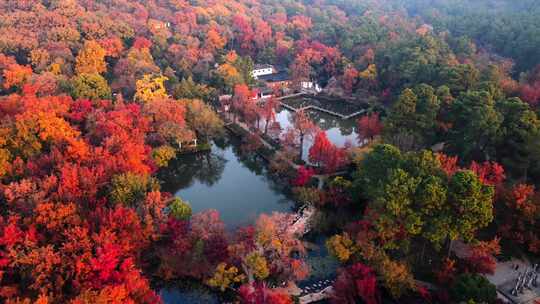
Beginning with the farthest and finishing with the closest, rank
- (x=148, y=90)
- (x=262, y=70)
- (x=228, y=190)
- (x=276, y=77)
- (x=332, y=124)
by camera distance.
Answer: (x=262, y=70), (x=276, y=77), (x=332, y=124), (x=148, y=90), (x=228, y=190)

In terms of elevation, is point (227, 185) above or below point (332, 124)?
below

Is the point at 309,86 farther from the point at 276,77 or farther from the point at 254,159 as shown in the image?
the point at 254,159

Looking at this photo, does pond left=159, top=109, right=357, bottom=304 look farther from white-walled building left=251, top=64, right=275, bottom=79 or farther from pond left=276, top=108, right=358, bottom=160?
white-walled building left=251, top=64, right=275, bottom=79

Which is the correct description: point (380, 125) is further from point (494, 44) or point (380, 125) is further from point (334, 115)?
point (494, 44)

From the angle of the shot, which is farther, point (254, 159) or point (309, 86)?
point (309, 86)

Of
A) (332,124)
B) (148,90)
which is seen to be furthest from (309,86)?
(148,90)

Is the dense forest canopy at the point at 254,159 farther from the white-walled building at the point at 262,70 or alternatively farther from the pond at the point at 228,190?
the white-walled building at the point at 262,70

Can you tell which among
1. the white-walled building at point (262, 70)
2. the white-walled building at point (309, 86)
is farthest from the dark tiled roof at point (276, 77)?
the white-walled building at point (309, 86)

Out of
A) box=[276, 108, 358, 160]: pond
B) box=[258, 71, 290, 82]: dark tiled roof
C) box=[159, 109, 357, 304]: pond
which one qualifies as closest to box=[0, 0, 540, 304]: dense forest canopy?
box=[258, 71, 290, 82]: dark tiled roof
